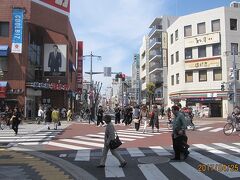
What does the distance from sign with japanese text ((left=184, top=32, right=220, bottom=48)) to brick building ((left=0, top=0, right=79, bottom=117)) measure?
16.5 m

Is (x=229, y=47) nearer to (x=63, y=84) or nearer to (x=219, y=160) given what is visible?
(x=63, y=84)

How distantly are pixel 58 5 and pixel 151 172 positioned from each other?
39.7 meters

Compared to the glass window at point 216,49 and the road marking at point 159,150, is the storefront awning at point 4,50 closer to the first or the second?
Answer: the glass window at point 216,49

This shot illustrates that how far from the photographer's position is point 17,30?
39812mm

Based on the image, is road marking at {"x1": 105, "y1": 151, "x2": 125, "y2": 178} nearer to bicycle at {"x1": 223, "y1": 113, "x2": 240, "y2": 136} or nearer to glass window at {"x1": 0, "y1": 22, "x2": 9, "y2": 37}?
bicycle at {"x1": 223, "y1": 113, "x2": 240, "y2": 136}

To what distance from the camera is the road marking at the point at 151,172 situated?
990cm

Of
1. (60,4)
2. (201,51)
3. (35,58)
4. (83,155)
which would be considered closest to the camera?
(83,155)

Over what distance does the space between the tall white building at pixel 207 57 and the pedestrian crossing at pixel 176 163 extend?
3664cm

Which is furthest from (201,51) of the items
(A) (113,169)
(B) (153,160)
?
(A) (113,169)

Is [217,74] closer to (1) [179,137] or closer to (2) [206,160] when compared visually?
(2) [206,160]

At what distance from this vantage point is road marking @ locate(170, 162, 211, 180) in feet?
32.0

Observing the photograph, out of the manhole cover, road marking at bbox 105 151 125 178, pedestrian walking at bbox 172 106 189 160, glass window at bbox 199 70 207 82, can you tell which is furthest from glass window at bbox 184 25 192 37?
road marking at bbox 105 151 125 178

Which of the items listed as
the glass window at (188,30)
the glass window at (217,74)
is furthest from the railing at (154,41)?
the glass window at (217,74)
